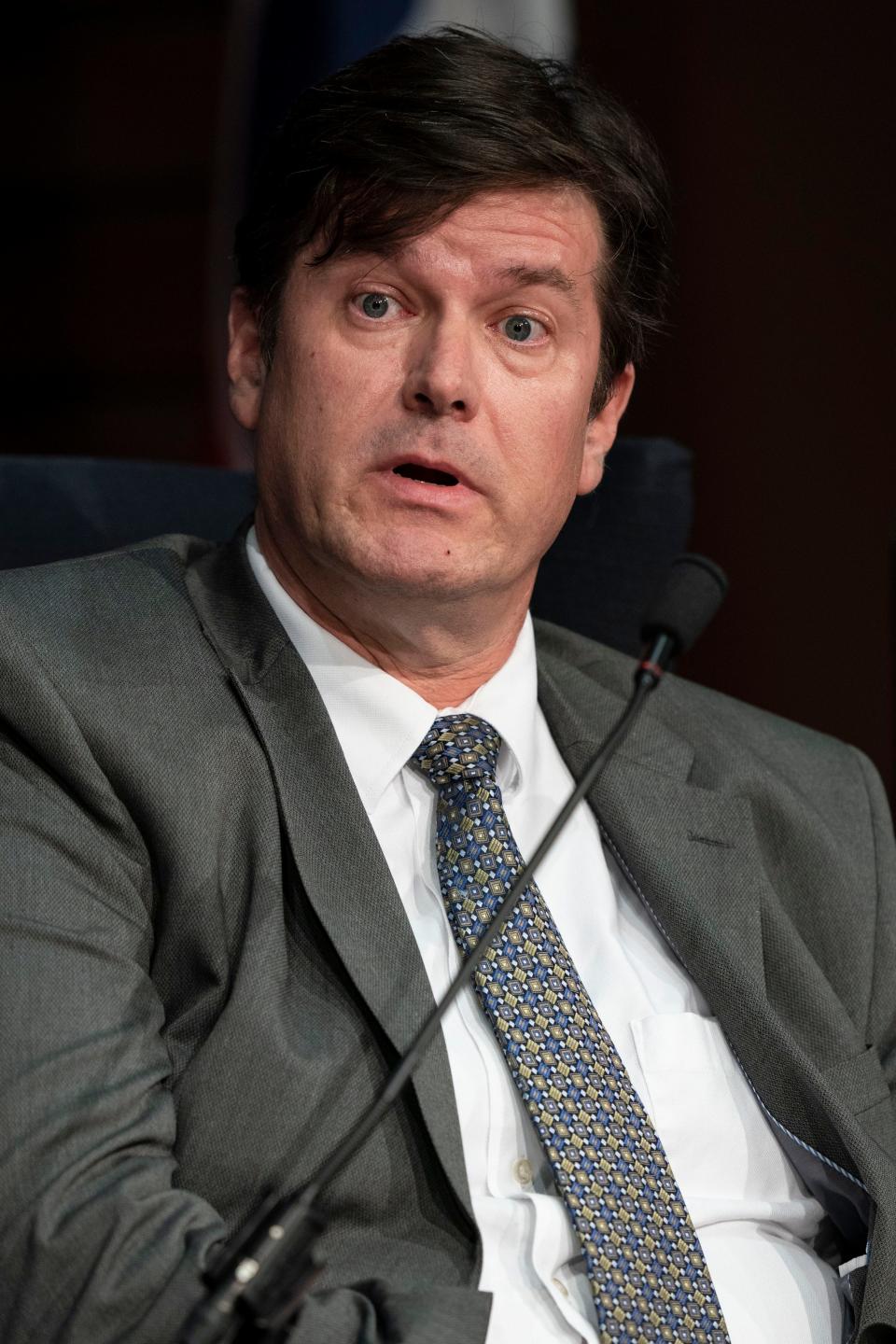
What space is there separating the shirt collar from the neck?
0.02 m

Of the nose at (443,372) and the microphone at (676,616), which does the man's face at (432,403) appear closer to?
the nose at (443,372)

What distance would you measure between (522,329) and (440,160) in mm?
196

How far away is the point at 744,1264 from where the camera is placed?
54.9 inches

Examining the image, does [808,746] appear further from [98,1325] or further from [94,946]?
[98,1325]

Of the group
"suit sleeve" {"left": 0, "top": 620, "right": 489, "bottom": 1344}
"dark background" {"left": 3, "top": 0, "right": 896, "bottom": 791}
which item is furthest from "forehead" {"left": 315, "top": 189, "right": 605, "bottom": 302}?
"dark background" {"left": 3, "top": 0, "right": 896, "bottom": 791}

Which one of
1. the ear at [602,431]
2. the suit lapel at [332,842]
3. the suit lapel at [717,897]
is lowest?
the suit lapel at [717,897]

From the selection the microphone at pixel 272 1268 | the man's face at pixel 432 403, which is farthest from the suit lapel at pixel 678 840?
the microphone at pixel 272 1268

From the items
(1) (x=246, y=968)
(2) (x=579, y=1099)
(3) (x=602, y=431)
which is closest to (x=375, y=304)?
(3) (x=602, y=431)

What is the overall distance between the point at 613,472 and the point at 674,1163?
0.93 metres

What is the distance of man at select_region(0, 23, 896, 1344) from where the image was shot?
1.21 meters

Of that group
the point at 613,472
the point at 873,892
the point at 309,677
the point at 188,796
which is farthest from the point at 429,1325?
the point at 613,472

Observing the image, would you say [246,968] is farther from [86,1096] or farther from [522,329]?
[522,329]

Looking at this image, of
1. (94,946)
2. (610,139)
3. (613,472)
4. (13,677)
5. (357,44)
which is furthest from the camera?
(357,44)

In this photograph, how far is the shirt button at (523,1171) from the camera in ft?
4.32
